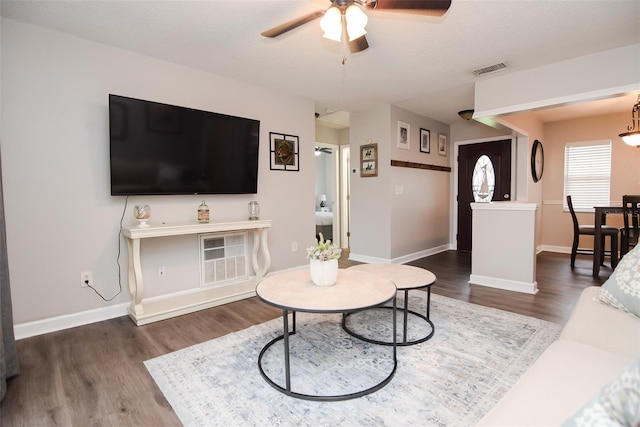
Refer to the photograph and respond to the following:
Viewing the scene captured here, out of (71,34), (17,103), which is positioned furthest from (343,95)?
(17,103)

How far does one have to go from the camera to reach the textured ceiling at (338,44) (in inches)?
86.6

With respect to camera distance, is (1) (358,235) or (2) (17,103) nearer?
Result: (2) (17,103)

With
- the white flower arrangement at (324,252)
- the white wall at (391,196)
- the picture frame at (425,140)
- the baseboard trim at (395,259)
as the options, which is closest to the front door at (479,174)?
the white wall at (391,196)

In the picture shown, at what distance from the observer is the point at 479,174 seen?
565 cm

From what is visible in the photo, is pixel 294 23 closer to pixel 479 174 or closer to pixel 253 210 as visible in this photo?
pixel 253 210

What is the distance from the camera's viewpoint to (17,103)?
2.34 meters

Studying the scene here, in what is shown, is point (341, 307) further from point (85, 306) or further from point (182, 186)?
point (85, 306)

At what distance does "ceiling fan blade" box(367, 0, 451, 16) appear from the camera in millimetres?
1712

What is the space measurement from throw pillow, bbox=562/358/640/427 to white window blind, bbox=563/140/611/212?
6063 mm

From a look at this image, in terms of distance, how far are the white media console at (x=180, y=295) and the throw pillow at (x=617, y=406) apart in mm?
2797

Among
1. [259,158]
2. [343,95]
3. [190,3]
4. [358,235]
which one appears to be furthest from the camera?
[358,235]

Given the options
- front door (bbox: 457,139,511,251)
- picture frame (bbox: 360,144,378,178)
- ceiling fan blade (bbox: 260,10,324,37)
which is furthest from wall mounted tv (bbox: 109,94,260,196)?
front door (bbox: 457,139,511,251)

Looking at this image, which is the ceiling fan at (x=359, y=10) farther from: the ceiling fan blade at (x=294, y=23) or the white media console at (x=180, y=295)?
the white media console at (x=180, y=295)

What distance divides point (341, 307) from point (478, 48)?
2649 mm
